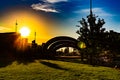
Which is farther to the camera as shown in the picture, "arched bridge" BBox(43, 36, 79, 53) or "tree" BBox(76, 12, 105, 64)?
"arched bridge" BBox(43, 36, 79, 53)

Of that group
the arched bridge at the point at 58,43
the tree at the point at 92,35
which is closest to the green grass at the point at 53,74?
the tree at the point at 92,35

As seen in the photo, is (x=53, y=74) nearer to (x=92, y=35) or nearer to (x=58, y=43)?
(x=92, y=35)

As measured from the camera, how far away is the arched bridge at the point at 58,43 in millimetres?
52156

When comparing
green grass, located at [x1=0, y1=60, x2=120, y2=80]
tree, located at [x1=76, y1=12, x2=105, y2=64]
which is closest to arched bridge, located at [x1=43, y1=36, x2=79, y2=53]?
tree, located at [x1=76, y1=12, x2=105, y2=64]

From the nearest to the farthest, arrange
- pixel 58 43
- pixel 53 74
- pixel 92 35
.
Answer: pixel 53 74, pixel 92 35, pixel 58 43

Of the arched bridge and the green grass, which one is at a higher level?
the arched bridge

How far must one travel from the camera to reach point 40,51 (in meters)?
55.7

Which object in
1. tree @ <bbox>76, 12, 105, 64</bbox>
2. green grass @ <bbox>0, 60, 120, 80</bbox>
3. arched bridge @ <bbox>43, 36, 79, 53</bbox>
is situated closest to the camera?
green grass @ <bbox>0, 60, 120, 80</bbox>

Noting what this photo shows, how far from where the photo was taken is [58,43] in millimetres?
54594

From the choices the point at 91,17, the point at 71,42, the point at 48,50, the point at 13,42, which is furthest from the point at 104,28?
the point at 13,42

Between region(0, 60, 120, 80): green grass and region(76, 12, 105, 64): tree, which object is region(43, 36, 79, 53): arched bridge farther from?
region(0, 60, 120, 80): green grass

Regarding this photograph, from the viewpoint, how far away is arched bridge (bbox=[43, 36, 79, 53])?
171ft

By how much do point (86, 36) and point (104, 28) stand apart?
12.1 ft

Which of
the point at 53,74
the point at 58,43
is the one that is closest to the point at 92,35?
the point at 58,43
